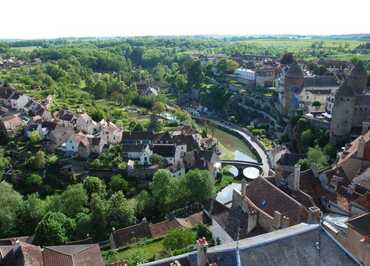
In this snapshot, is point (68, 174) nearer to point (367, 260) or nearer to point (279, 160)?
point (279, 160)

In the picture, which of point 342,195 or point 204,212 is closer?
point 342,195

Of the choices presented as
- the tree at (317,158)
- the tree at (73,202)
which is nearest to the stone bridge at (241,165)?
the tree at (317,158)

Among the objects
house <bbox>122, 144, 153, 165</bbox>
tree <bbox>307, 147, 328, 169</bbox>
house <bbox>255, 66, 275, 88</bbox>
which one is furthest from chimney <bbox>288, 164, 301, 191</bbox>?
house <bbox>255, 66, 275, 88</bbox>

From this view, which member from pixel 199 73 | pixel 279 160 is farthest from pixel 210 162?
pixel 199 73

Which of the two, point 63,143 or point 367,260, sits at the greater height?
point 367,260

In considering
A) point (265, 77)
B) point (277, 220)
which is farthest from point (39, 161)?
point (265, 77)

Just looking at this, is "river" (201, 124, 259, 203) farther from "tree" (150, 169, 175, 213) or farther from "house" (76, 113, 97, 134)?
"house" (76, 113, 97, 134)

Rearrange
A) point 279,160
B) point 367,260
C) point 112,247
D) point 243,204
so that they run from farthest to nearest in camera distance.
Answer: point 279,160 → point 112,247 → point 243,204 → point 367,260
